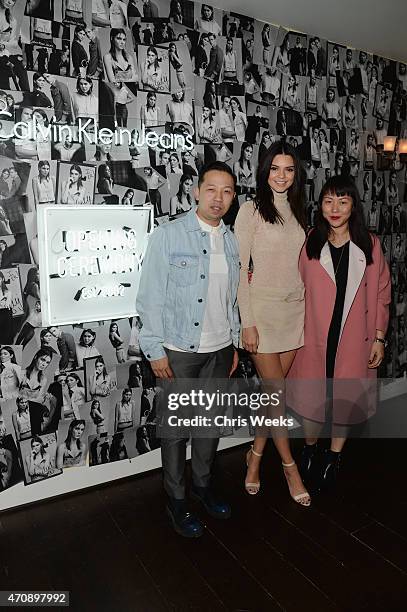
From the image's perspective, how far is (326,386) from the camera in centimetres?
269

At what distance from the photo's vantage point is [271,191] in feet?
7.62

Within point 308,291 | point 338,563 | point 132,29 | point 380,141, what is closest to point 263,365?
point 308,291

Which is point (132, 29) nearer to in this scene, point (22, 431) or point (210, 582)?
point (22, 431)

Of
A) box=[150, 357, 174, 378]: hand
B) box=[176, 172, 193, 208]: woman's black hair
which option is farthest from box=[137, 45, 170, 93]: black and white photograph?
box=[150, 357, 174, 378]: hand

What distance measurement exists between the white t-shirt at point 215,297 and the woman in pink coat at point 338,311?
521 mm

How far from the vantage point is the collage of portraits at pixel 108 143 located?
7.30 ft

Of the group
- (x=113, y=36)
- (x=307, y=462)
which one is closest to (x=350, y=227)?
(x=307, y=462)

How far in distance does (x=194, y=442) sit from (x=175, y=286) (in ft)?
2.60

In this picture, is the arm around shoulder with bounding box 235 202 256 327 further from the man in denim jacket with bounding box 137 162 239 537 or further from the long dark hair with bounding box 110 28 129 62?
the long dark hair with bounding box 110 28 129 62

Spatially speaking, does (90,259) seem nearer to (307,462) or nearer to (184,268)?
(184,268)

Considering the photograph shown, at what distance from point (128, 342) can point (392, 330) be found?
2.22 meters

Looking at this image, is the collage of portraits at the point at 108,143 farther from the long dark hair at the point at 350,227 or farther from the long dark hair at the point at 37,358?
the long dark hair at the point at 350,227

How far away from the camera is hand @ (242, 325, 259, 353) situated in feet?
7.49

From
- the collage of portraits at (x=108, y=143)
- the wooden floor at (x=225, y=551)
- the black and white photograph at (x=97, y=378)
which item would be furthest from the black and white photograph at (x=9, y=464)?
the black and white photograph at (x=97, y=378)
